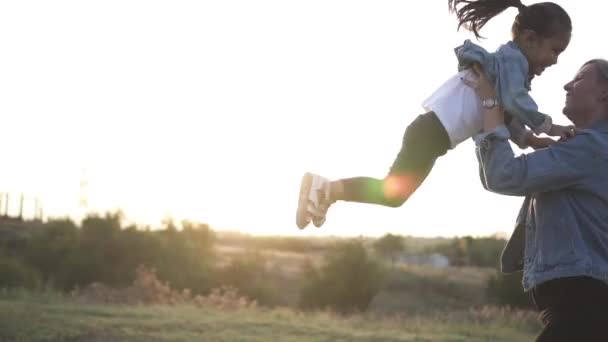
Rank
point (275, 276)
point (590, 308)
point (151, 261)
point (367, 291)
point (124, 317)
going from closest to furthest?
point (590, 308) < point (124, 317) < point (151, 261) < point (367, 291) < point (275, 276)

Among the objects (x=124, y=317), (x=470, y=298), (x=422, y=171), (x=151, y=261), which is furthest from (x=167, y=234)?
(x=422, y=171)

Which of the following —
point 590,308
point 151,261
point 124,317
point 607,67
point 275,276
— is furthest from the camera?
point 275,276

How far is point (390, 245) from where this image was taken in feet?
214

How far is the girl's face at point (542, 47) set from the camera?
182 inches

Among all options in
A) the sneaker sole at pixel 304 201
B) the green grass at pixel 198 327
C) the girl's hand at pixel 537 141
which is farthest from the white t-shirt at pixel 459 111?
the green grass at pixel 198 327

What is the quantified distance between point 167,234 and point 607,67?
29.4 meters

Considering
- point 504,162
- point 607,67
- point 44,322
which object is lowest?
point 44,322

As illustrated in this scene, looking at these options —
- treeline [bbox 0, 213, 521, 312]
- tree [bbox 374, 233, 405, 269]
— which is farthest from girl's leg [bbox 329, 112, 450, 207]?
tree [bbox 374, 233, 405, 269]

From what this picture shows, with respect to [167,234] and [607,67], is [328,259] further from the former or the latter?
[607,67]

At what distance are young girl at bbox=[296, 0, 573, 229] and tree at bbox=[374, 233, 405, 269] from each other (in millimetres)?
58024

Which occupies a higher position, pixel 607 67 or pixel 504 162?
pixel 607 67

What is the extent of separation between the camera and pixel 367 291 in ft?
109

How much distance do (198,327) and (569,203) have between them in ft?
23.8

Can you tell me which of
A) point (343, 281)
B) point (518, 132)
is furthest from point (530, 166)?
point (343, 281)
